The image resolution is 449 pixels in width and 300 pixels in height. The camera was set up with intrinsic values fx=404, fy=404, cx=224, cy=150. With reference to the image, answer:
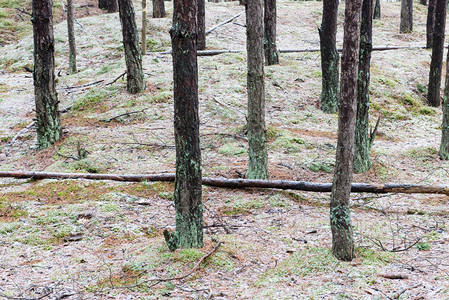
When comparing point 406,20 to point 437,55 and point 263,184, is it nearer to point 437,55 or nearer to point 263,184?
point 437,55

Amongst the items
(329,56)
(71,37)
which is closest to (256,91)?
(329,56)

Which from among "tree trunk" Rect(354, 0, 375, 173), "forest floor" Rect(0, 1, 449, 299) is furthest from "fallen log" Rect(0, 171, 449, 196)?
"tree trunk" Rect(354, 0, 375, 173)

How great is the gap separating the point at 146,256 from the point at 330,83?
10037 mm

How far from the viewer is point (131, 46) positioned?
44.8 feet

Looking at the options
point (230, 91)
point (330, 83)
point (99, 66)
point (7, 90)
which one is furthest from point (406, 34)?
point (7, 90)

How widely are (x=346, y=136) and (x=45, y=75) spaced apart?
28.8 feet

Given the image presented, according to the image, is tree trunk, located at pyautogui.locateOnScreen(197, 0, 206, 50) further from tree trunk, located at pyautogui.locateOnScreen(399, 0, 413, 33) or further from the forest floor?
tree trunk, located at pyautogui.locateOnScreen(399, 0, 413, 33)

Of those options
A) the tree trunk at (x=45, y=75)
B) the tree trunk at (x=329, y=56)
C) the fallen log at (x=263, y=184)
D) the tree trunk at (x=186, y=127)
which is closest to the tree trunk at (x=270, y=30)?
the tree trunk at (x=329, y=56)

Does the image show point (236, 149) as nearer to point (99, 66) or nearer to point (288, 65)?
point (288, 65)

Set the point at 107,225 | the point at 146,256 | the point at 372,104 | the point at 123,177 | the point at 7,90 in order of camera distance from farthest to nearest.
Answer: the point at 7,90, the point at 372,104, the point at 123,177, the point at 107,225, the point at 146,256

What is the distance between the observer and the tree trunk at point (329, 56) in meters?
12.9

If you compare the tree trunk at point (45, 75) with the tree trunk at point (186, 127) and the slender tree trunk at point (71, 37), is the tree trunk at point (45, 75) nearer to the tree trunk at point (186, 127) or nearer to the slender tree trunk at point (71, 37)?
the tree trunk at point (186, 127)

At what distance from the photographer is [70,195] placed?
304 inches

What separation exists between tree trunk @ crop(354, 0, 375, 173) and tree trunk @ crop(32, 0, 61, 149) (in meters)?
7.86
